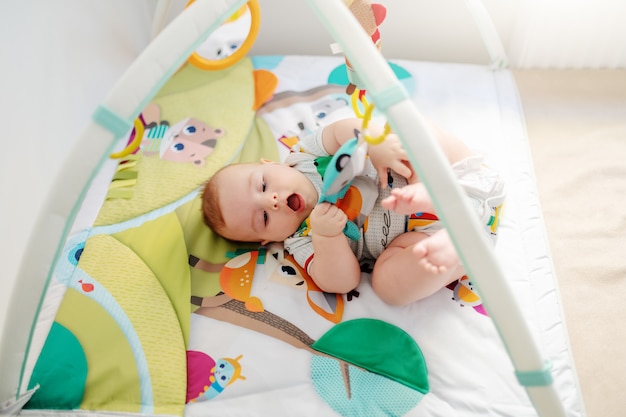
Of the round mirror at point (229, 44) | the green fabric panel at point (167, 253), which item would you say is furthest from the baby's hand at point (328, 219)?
the round mirror at point (229, 44)

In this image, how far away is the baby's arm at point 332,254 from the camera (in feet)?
3.41

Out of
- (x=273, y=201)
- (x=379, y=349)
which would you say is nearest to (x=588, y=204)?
(x=379, y=349)

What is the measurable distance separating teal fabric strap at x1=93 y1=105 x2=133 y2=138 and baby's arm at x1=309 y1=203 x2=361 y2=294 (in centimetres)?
41

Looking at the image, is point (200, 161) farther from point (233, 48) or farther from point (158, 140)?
point (233, 48)

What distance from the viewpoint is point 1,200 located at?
1124 millimetres

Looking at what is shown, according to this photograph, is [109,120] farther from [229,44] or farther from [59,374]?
[229,44]

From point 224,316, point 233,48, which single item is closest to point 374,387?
point 224,316

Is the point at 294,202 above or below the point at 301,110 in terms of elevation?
below

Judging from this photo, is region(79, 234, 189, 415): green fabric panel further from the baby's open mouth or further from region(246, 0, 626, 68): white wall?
region(246, 0, 626, 68): white wall

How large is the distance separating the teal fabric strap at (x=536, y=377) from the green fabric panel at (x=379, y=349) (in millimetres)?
304

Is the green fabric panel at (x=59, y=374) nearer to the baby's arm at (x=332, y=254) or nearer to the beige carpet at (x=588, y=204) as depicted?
the baby's arm at (x=332, y=254)

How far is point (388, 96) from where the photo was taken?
68 cm

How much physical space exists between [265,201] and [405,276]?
0.32 meters

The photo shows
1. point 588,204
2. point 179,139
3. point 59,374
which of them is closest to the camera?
point 59,374
